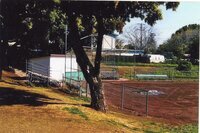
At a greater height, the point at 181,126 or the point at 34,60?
the point at 34,60

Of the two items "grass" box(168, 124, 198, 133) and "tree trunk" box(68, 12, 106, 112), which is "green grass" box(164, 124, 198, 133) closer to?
"grass" box(168, 124, 198, 133)

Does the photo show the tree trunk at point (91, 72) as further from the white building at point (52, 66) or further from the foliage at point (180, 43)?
the foliage at point (180, 43)

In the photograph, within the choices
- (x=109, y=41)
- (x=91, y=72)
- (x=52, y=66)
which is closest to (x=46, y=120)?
(x=91, y=72)

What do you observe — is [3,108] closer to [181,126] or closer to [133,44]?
[181,126]

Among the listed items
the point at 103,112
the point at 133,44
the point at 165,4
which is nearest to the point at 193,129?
the point at 103,112

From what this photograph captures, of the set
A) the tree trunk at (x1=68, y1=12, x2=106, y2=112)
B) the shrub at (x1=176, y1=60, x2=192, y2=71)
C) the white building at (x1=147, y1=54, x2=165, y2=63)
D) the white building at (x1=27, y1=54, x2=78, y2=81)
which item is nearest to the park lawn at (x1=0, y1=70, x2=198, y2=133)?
the tree trunk at (x1=68, y1=12, x2=106, y2=112)

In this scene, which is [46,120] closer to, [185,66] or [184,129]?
[184,129]

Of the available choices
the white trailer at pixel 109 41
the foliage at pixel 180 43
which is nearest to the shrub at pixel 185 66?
the white trailer at pixel 109 41

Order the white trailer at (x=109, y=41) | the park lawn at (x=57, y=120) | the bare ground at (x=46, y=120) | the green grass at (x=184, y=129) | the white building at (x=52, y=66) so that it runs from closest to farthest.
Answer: the bare ground at (x=46, y=120) → the park lawn at (x=57, y=120) → the green grass at (x=184, y=129) → the white building at (x=52, y=66) → the white trailer at (x=109, y=41)

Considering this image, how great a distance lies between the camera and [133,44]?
4348 inches

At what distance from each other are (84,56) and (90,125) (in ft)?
15.7

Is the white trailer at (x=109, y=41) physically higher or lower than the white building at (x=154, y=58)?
higher

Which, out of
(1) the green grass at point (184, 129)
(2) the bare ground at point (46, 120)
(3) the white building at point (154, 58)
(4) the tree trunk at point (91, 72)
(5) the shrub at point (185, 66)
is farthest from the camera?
(3) the white building at point (154, 58)

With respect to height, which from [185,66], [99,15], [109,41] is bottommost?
[185,66]
